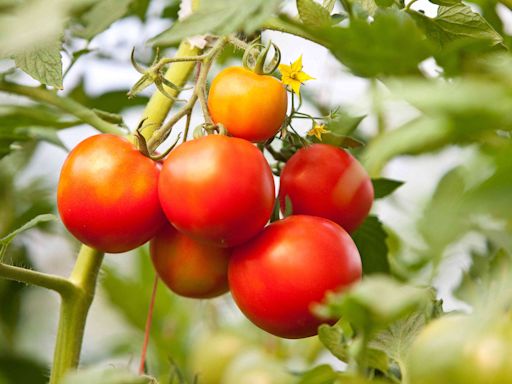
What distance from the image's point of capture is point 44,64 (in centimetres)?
55

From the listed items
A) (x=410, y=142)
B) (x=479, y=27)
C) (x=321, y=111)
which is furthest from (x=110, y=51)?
(x=410, y=142)

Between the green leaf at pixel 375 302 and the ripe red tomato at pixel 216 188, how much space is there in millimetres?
161

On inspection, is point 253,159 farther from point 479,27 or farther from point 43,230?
point 43,230

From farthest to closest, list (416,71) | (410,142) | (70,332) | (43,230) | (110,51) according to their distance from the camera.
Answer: (43,230), (110,51), (70,332), (416,71), (410,142)

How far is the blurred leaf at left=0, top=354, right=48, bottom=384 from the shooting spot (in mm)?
944

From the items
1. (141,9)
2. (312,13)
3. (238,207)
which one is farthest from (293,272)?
(141,9)

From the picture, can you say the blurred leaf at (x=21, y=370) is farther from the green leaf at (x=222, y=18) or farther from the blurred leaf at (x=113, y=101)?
the green leaf at (x=222, y=18)

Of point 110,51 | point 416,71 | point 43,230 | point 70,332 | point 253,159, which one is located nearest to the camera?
point 416,71

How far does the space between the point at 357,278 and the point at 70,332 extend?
23 centimetres

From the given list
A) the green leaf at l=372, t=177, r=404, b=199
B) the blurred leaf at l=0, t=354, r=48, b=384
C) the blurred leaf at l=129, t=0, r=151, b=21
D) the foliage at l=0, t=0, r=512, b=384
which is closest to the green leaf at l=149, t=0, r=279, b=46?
the foliage at l=0, t=0, r=512, b=384

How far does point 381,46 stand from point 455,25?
0.26m

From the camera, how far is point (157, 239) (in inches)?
23.2

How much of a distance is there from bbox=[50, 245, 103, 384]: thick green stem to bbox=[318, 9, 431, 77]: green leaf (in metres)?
0.37

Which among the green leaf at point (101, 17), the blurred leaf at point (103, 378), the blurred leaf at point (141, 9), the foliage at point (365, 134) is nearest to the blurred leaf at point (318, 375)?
the foliage at point (365, 134)
